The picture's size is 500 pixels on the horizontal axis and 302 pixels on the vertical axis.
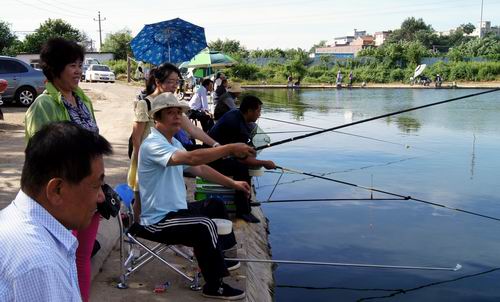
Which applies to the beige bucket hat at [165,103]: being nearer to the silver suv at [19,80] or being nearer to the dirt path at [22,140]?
the dirt path at [22,140]

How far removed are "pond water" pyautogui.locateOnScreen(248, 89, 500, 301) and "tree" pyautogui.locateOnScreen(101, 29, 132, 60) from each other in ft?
157

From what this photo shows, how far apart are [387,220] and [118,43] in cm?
5721

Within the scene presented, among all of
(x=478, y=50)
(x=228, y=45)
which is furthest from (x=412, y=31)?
(x=228, y=45)

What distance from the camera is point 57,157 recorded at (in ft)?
4.81

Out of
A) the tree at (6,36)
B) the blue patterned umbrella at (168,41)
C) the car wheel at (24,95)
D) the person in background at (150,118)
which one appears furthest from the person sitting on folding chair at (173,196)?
the tree at (6,36)

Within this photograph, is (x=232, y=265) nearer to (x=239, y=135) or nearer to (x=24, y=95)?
(x=239, y=135)

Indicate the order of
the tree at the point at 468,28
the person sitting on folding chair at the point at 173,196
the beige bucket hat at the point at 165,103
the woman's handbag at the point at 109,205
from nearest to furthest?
the woman's handbag at the point at 109,205
the person sitting on folding chair at the point at 173,196
the beige bucket hat at the point at 165,103
the tree at the point at 468,28

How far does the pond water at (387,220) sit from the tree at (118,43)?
47831mm

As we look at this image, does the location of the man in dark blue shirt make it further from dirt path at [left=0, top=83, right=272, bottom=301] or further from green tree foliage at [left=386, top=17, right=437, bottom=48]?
green tree foliage at [left=386, top=17, right=437, bottom=48]

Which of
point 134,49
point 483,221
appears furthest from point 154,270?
point 134,49

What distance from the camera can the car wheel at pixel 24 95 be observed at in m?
16.4

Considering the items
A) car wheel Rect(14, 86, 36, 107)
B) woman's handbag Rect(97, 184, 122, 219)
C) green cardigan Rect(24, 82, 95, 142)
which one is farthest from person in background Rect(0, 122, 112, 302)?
car wheel Rect(14, 86, 36, 107)

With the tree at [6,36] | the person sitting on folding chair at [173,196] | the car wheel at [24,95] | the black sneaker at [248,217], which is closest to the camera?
the person sitting on folding chair at [173,196]

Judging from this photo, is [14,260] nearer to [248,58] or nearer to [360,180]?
[360,180]
